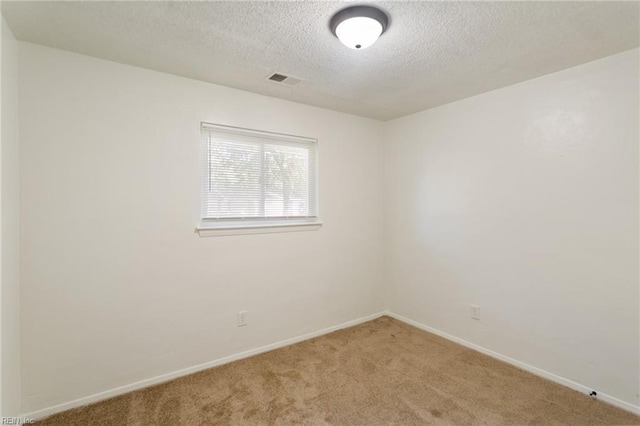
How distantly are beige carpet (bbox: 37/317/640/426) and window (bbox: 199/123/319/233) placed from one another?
4.12ft

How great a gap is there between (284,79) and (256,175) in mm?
895

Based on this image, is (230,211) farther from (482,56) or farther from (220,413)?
(482,56)

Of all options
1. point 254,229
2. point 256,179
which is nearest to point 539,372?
point 254,229

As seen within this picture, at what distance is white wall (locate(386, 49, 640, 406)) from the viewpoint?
212cm

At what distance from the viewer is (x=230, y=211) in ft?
9.14

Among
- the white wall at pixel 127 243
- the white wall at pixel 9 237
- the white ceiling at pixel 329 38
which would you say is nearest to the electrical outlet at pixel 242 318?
the white wall at pixel 127 243

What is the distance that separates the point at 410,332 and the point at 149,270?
2639 millimetres

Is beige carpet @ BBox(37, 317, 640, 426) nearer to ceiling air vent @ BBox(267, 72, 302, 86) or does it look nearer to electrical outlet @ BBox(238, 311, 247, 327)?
electrical outlet @ BBox(238, 311, 247, 327)

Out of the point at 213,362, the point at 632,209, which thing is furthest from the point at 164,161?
the point at 632,209

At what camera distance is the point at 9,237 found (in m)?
1.77

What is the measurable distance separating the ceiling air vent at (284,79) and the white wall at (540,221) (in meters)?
1.57

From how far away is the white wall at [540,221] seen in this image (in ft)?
6.95

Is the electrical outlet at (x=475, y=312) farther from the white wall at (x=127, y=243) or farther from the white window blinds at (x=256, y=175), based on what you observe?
the white window blinds at (x=256, y=175)

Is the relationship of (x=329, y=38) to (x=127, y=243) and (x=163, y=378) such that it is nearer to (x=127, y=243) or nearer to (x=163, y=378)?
(x=127, y=243)
